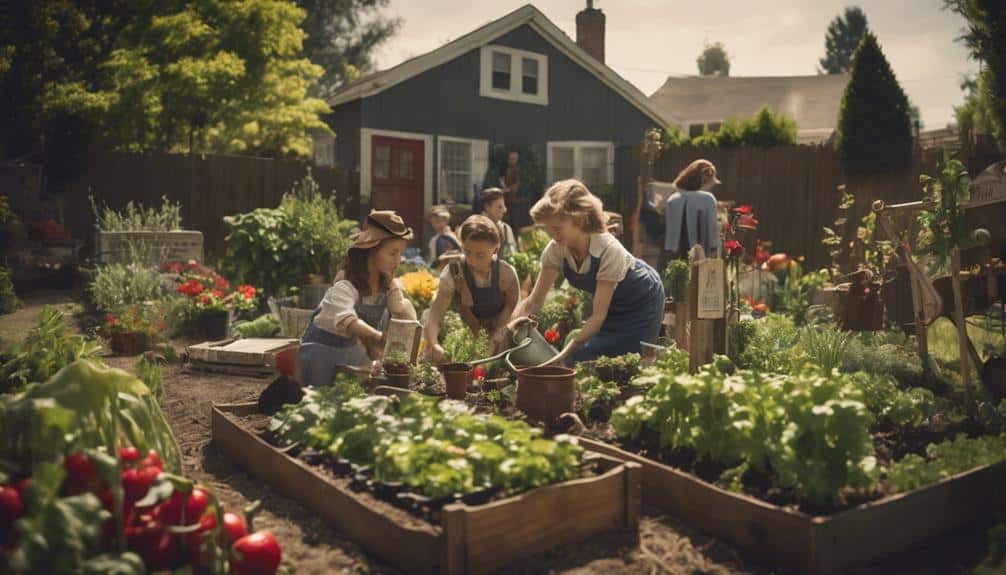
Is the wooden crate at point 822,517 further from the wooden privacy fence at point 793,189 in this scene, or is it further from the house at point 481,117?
the house at point 481,117

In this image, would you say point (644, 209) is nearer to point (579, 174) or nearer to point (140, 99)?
point (579, 174)

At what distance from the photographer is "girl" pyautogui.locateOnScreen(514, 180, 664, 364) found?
4883 millimetres

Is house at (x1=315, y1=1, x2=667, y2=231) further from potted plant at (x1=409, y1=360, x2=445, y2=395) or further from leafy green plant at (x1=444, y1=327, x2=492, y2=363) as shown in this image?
potted plant at (x1=409, y1=360, x2=445, y2=395)

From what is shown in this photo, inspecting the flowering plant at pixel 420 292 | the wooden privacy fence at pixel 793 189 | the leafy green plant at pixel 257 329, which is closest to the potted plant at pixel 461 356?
the flowering plant at pixel 420 292

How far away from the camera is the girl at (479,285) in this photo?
5180 millimetres

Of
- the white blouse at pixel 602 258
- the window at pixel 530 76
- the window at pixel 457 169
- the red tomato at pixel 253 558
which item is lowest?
the red tomato at pixel 253 558

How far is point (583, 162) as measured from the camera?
18641 mm

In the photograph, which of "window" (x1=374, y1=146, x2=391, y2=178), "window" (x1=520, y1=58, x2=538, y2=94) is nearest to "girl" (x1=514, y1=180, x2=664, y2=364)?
"window" (x1=374, y1=146, x2=391, y2=178)

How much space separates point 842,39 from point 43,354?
70.5 metres

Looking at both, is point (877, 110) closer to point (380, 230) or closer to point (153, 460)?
point (380, 230)

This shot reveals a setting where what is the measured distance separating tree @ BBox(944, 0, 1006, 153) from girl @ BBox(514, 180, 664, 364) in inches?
219

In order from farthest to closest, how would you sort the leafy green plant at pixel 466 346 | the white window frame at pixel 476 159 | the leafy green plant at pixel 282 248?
the white window frame at pixel 476 159, the leafy green plant at pixel 282 248, the leafy green plant at pixel 466 346

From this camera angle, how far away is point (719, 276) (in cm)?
442

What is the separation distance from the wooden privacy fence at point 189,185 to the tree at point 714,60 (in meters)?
51.1
